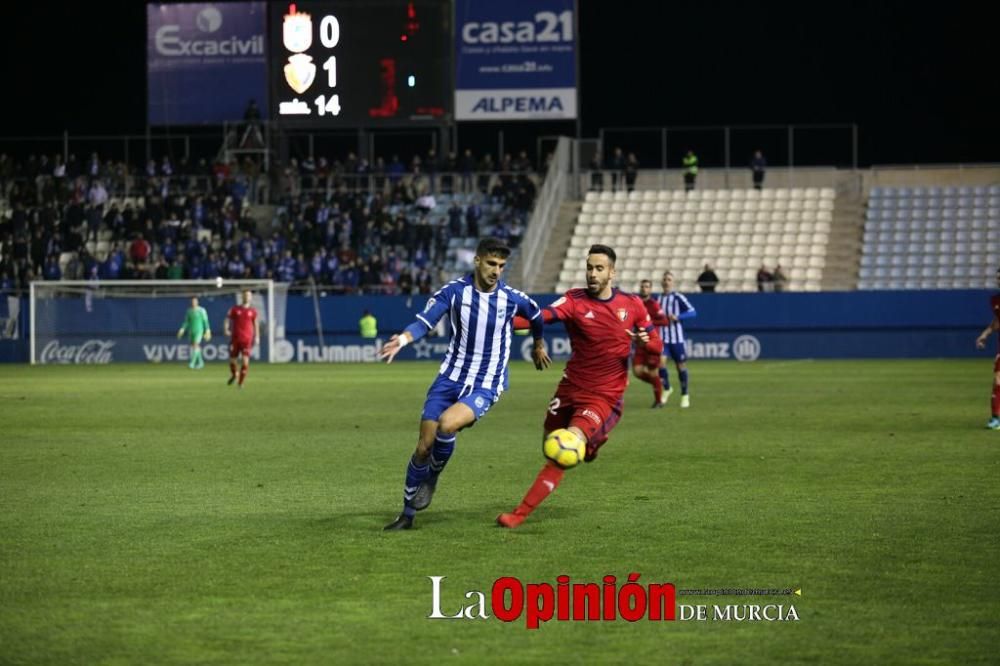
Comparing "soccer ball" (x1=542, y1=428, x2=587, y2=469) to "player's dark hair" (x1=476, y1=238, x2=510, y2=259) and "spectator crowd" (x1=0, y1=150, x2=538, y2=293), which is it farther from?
"spectator crowd" (x1=0, y1=150, x2=538, y2=293)

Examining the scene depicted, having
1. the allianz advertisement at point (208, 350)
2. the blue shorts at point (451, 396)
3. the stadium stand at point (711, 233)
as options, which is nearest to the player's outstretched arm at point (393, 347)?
the blue shorts at point (451, 396)

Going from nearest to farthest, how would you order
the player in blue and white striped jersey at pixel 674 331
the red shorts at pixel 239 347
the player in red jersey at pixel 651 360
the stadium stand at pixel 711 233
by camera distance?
the player in red jersey at pixel 651 360
the player in blue and white striped jersey at pixel 674 331
the red shorts at pixel 239 347
the stadium stand at pixel 711 233

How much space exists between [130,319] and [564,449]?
36658 millimetres

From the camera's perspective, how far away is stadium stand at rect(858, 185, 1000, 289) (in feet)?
152

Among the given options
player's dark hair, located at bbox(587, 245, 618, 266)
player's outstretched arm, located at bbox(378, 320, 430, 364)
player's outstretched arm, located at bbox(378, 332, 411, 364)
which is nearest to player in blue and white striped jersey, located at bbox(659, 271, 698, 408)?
player's dark hair, located at bbox(587, 245, 618, 266)

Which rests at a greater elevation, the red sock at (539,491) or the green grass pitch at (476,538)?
the red sock at (539,491)

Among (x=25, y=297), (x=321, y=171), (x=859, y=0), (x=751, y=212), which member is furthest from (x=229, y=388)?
(x=859, y=0)

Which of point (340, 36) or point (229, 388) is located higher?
point (340, 36)

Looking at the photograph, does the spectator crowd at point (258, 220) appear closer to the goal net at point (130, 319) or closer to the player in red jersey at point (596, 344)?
the goal net at point (130, 319)

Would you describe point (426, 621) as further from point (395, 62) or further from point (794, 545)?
point (395, 62)

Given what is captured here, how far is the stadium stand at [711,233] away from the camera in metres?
47.4

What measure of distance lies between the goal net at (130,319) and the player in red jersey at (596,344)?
111 ft

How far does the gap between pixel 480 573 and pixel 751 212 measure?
139ft

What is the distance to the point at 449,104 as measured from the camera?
46.1 metres
